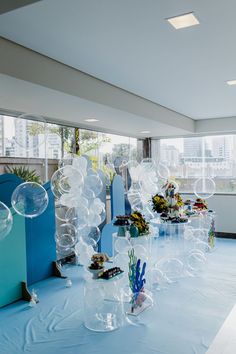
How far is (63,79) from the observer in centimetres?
359

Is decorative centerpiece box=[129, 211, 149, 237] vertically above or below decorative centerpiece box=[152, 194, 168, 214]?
below

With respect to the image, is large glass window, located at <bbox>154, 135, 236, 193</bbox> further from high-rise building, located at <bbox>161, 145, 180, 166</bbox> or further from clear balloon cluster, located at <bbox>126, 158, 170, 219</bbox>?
clear balloon cluster, located at <bbox>126, 158, 170, 219</bbox>

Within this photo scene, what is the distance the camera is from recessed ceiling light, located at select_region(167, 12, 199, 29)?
245 cm

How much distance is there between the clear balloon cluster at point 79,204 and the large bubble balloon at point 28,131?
62 centimetres

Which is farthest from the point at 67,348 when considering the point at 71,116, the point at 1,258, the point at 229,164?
the point at 229,164

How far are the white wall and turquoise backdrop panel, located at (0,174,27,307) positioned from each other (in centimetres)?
488

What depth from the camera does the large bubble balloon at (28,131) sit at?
363cm

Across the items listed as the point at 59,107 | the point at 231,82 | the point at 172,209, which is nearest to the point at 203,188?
the point at 172,209

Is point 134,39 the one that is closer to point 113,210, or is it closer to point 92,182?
point 92,182

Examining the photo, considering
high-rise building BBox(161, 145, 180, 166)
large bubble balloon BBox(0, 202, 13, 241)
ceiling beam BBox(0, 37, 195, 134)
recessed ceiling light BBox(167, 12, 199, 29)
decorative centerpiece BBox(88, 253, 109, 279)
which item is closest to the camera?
recessed ceiling light BBox(167, 12, 199, 29)

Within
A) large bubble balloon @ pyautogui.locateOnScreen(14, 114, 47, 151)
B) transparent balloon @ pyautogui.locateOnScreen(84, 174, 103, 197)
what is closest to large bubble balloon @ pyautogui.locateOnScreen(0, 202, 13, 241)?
large bubble balloon @ pyautogui.locateOnScreen(14, 114, 47, 151)

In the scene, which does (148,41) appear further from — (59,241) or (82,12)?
(59,241)

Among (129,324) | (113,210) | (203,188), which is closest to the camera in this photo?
(129,324)

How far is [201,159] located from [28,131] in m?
5.44
